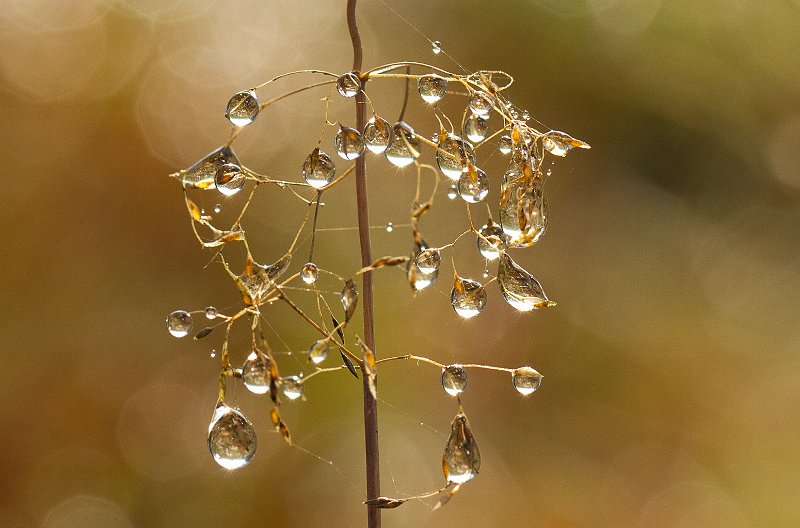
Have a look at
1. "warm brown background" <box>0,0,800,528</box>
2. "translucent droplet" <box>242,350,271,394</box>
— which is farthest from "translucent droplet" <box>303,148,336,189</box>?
"warm brown background" <box>0,0,800,528</box>

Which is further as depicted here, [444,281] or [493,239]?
[444,281]

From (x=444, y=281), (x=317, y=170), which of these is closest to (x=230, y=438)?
(x=317, y=170)

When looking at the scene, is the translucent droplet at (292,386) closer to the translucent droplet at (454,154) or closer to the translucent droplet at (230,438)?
the translucent droplet at (230,438)

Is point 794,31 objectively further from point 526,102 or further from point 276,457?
point 276,457

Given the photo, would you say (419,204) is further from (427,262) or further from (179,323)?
(179,323)

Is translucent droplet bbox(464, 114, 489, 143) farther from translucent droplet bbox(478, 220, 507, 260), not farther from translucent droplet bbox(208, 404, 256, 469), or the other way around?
translucent droplet bbox(208, 404, 256, 469)

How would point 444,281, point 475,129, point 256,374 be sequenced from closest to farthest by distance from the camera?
point 256,374 < point 475,129 < point 444,281
